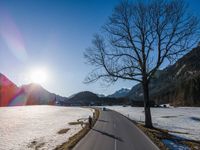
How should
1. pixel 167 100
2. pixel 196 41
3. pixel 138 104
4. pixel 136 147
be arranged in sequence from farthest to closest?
pixel 167 100 < pixel 138 104 < pixel 196 41 < pixel 136 147

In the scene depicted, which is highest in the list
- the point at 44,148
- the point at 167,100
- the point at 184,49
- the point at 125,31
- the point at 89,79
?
the point at 167,100

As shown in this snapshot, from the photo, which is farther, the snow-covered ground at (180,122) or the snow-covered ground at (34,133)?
the snow-covered ground at (180,122)

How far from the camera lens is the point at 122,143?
19.7 meters

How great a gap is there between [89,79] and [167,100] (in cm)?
14369

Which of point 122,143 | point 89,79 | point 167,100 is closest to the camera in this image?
point 122,143

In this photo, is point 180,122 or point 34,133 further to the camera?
point 180,122

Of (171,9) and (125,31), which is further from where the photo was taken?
(125,31)

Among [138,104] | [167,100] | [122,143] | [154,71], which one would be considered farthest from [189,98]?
[122,143]

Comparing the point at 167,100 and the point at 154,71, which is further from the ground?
the point at 167,100

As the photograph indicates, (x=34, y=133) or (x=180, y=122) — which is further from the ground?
(x=180, y=122)

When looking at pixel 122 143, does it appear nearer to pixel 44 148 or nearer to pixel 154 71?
pixel 44 148

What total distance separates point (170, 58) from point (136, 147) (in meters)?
14.0

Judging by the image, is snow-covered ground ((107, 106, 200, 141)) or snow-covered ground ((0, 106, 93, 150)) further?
snow-covered ground ((107, 106, 200, 141))

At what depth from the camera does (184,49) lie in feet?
92.2
